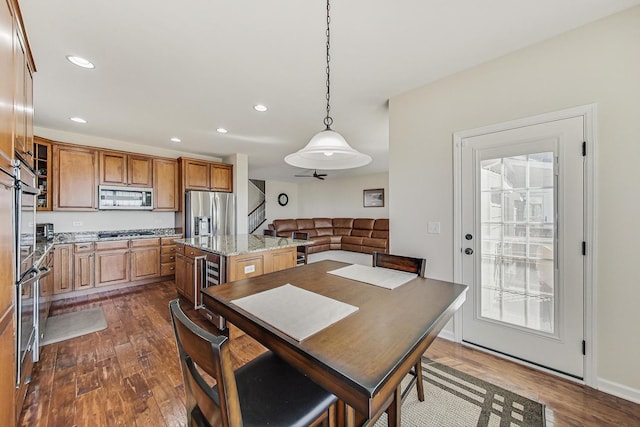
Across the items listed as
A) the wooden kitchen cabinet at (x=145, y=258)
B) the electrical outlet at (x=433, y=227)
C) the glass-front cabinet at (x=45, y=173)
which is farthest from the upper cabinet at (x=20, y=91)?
the electrical outlet at (x=433, y=227)

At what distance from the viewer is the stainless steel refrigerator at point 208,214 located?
4.65 metres

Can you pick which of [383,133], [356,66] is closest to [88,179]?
[356,66]

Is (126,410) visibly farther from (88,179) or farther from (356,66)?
(88,179)

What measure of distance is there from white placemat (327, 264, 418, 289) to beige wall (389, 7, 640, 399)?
36.0 inches

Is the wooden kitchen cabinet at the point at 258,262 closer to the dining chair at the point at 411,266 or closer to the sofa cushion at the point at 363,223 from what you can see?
the dining chair at the point at 411,266

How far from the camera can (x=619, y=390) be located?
1.65m

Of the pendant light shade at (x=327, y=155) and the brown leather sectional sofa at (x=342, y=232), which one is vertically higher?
the pendant light shade at (x=327, y=155)

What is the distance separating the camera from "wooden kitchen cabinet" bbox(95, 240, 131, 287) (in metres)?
3.77

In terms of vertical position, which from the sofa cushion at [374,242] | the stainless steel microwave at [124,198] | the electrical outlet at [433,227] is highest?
the stainless steel microwave at [124,198]

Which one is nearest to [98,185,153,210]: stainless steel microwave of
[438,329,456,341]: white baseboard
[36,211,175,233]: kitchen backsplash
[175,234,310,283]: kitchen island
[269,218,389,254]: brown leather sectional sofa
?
[36,211,175,233]: kitchen backsplash

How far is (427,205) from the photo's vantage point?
2498 mm

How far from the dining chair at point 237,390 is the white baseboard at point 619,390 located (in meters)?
1.94

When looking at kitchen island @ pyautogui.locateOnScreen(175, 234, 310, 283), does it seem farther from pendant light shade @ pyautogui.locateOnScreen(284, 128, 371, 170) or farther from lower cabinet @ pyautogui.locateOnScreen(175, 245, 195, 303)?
pendant light shade @ pyautogui.locateOnScreen(284, 128, 371, 170)

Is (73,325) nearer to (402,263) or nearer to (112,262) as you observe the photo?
(112,262)
